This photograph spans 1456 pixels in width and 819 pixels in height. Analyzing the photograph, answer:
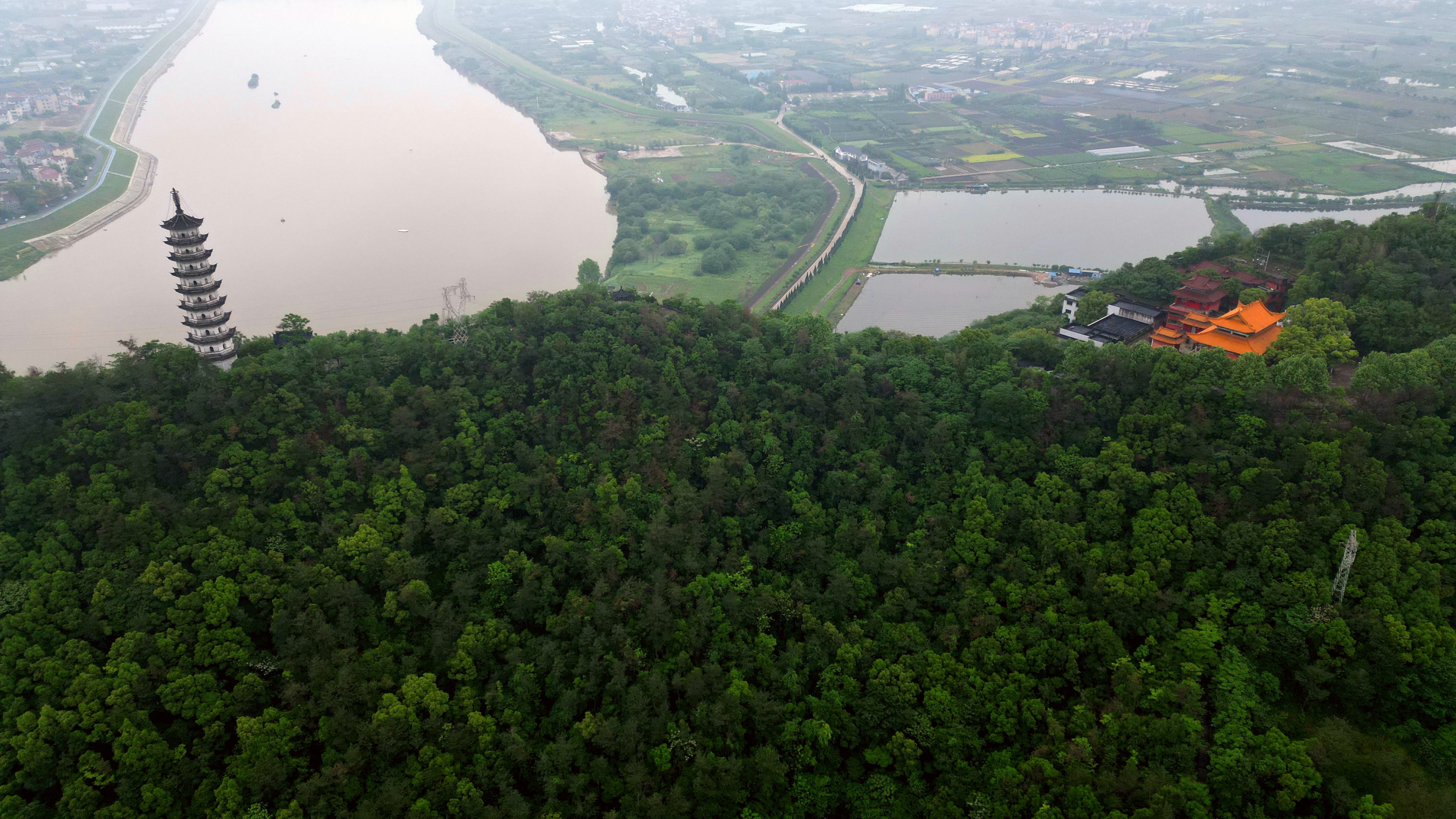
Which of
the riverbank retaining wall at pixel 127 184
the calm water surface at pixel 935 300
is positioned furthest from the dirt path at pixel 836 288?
the riverbank retaining wall at pixel 127 184

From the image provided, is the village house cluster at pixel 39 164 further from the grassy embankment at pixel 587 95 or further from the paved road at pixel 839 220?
the paved road at pixel 839 220

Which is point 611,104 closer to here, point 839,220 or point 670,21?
point 839,220

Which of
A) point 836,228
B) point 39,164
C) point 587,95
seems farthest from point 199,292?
point 587,95

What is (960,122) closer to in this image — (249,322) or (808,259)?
(808,259)

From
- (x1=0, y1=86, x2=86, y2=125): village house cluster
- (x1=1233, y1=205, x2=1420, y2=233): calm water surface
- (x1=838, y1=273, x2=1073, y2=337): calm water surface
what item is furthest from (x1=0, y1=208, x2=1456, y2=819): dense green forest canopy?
(x1=0, y1=86, x2=86, y2=125): village house cluster

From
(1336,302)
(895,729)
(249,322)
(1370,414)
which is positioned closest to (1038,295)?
(1336,302)
